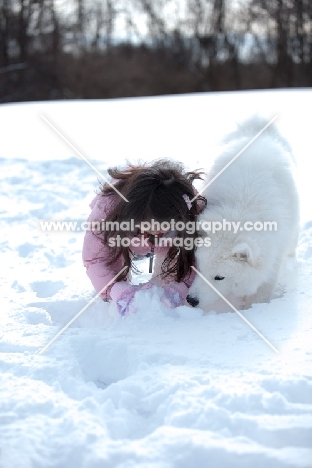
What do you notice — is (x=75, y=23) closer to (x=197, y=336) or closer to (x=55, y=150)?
(x=55, y=150)

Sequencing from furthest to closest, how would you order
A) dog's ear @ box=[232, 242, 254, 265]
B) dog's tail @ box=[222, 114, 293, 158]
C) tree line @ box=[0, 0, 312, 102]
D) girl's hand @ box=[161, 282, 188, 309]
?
tree line @ box=[0, 0, 312, 102]
dog's tail @ box=[222, 114, 293, 158]
girl's hand @ box=[161, 282, 188, 309]
dog's ear @ box=[232, 242, 254, 265]

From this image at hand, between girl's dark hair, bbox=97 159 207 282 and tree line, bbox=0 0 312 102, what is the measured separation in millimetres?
16657

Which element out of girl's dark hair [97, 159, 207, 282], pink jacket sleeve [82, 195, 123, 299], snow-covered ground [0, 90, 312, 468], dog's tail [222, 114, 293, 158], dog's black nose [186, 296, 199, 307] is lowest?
snow-covered ground [0, 90, 312, 468]

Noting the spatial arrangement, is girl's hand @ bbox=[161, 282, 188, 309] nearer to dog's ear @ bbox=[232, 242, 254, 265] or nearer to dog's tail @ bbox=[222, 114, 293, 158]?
dog's ear @ bbox=[232, 242, 254, 265]

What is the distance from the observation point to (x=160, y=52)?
20.1m

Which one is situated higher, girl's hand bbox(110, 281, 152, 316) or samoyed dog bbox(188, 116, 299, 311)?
samoyed dog bbox(188, 116, 299, 311)

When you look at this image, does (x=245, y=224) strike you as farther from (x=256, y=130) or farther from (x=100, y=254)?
(x=256, y=130)

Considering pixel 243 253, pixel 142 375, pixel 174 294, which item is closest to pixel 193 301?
pixel 174 294

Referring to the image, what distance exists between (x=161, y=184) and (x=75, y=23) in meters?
19.7

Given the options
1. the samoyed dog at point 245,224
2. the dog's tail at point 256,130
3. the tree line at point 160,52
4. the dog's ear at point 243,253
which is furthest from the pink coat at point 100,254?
the tree line at point 160,52

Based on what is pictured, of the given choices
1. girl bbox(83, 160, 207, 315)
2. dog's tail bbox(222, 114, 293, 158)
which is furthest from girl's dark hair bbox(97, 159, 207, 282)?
dog's tail bbox(222, 114, 293, 158)

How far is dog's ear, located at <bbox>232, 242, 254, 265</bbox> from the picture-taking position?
8.89ft

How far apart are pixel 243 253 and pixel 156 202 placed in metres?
0.52

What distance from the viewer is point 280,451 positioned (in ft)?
5.78
